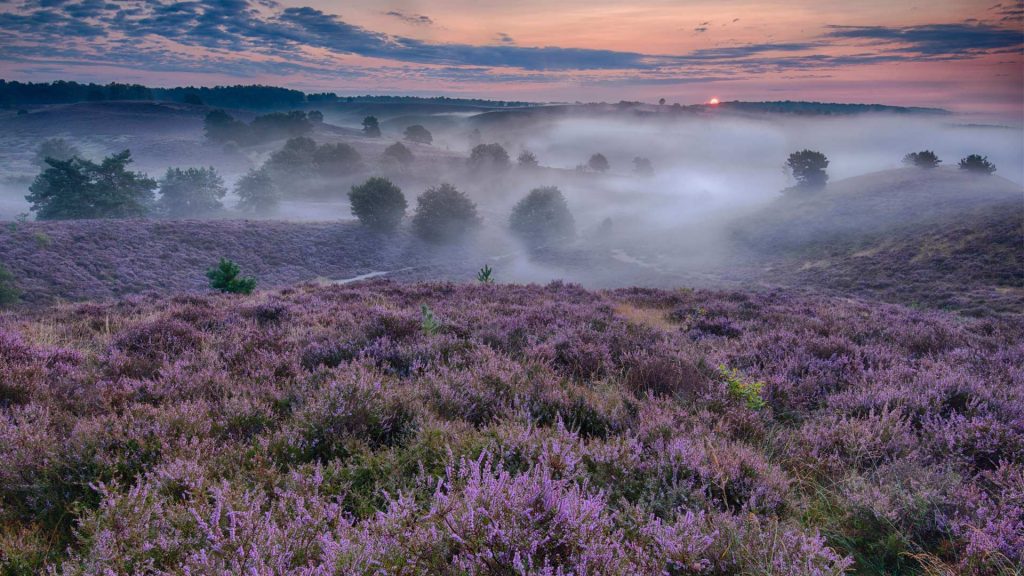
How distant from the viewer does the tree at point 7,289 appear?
24.2m

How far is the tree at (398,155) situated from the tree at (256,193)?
1093 inches

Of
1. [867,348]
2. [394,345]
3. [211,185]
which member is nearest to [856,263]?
[867,348]

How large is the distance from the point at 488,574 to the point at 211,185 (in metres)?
84.4

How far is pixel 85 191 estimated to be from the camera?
2014 inches

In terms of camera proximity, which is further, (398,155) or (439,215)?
(398,155)

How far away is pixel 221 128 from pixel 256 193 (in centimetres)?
5723

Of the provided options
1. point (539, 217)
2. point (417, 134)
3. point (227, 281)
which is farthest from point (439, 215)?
point (417, 134)

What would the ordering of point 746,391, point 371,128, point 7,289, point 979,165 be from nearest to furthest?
point 746,391, point 7,289, point 979,165, point 371,128

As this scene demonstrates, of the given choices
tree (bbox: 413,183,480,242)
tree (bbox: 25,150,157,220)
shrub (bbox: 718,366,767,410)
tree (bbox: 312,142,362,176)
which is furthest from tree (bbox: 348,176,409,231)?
shrub (bbox: 718,366,767,410)

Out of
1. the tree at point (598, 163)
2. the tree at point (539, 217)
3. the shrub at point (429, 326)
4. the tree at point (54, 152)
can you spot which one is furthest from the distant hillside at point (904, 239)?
the tree at point (54, 152)

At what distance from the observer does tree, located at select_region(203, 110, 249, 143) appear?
364 feet

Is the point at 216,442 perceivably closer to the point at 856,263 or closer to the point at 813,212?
the point at 856,263

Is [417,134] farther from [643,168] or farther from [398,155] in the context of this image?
[643,168]

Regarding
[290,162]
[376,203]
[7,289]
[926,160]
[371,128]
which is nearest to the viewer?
[7,289]
